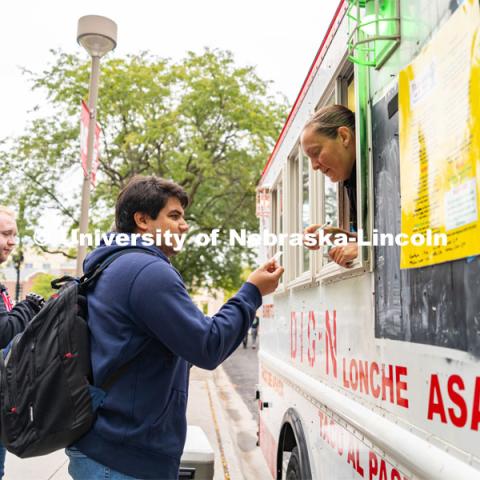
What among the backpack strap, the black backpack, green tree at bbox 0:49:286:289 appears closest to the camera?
the black backpack

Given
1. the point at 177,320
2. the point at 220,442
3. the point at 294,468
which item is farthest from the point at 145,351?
the point at 220,442

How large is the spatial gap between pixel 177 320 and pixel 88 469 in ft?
1.87

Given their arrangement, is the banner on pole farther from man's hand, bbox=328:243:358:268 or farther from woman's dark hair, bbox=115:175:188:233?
man's hand, bbox=328:243:358:268

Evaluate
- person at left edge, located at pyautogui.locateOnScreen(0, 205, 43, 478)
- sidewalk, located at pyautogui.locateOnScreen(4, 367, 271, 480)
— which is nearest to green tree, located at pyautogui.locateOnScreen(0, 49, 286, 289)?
sidewalk, located at pyautogui.locateOnScreen(4, 367, 271, 480)

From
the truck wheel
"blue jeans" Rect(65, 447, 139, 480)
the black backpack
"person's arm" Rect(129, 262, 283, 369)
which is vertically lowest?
the truck wheel

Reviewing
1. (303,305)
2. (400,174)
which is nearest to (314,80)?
(303,305)

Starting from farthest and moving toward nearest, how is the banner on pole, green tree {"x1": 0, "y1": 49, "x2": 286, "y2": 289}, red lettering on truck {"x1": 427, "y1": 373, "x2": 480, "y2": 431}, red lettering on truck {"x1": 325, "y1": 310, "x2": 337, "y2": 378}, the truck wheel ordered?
green tree {"x1": 0, "y1": 49, "x2": 286, "y2": 289}
the banner on pole
the truck wheel
red lettering on truck {"x1": 325, "y1": 310, "x2": 337, "y2": 378}
red lettering on truck {"x1": 427, "y1": 373, "x2": 480, "y2": 431}

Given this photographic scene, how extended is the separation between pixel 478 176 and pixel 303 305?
6.88 feet

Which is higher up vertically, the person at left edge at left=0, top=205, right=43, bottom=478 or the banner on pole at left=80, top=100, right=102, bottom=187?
the banner on pole at left=80, top=100, right=102, bottom=187

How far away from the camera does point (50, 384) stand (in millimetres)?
1825

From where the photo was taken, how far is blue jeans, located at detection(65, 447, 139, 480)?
1834mm

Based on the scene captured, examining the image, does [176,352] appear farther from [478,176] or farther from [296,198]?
[296,198]

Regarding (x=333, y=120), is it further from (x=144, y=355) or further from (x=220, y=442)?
(x=220, y=442)

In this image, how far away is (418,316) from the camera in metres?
1.62
